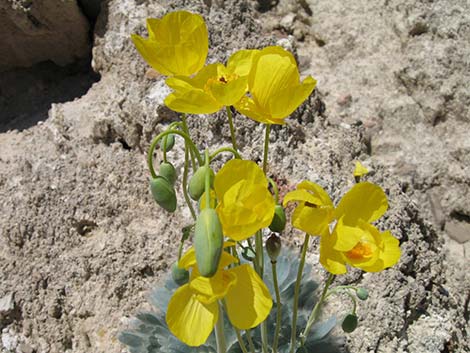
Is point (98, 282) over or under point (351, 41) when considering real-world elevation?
under

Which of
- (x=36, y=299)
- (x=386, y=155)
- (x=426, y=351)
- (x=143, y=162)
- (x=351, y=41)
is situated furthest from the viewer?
(x=351, y=41)

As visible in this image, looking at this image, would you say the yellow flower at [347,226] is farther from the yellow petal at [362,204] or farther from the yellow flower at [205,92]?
the yellow flower at [205,92]

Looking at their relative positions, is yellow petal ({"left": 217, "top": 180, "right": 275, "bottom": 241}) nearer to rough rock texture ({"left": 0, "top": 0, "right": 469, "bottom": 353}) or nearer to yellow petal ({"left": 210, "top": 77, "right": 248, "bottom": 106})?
yellow petal ({"left": 210, "top": 77, "right": 248, "bottom": 106})

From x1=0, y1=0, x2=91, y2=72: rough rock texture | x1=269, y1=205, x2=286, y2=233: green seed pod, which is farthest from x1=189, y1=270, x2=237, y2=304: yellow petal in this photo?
x1=0, y1=0, x2=91, y2=72: rough rock texture

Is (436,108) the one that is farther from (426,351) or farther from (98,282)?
(98,282)

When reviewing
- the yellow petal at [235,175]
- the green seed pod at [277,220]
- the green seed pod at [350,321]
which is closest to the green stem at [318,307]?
the green seed pod at [350,321]

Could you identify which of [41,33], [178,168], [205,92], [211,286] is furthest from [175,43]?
[41,33]

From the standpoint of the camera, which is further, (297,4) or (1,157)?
(297,4)

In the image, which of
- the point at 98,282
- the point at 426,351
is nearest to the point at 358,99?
the point at 426,351
